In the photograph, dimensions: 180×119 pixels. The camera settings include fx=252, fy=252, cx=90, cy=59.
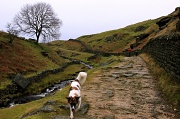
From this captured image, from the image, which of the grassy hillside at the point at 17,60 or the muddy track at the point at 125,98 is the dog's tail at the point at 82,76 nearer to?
the muddy track at the point at 125,98

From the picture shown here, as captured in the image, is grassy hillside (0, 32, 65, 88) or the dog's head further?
grassy hillside (0, 32, 65, 88)

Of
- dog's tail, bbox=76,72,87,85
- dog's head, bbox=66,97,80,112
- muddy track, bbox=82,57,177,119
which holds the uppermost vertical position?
dog's tail, bbox=76,72,87,85

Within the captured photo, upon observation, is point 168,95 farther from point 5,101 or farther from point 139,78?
point 5,101

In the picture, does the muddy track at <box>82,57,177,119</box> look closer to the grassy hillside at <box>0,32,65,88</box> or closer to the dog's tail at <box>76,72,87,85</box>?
the dog's tail at <box>76,72,87,85</box>

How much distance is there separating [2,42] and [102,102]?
37.2 metres

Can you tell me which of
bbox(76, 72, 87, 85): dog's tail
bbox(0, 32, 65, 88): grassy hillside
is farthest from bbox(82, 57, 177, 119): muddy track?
bbox(0, 32, 65, 88): grassy hillside

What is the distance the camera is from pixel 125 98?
1449 centimetres

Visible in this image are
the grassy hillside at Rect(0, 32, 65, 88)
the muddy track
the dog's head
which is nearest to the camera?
the dog's head

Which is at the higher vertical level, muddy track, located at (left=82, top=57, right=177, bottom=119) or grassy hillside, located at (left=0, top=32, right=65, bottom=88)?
grassy hillside, located at (left=0, top=32, right=65, bottom=88)

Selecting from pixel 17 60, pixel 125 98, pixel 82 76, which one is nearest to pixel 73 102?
pixel 82 76

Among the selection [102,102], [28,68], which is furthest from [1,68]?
[102,102]

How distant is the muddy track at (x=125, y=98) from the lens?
1178cm

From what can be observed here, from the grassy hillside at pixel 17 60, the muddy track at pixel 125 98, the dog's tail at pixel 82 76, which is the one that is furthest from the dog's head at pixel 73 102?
the grassy hillside at pixel 17 60

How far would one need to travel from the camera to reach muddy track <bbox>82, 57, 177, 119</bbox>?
11776mm
